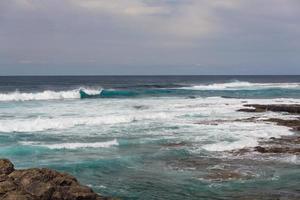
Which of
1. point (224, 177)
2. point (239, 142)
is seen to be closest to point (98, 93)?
point (239, 142)

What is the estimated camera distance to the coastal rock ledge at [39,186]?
11203mm

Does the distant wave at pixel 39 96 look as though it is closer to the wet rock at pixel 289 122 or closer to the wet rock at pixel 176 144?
the wet rock at pixel 289 122

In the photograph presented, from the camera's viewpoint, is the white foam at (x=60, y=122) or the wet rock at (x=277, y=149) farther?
the white foam at (x=60, y=122)

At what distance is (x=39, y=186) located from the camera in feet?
38.1

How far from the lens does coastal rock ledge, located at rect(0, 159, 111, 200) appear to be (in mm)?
11203

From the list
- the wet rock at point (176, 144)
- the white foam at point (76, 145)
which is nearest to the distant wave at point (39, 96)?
the white foam at point (76, 145)

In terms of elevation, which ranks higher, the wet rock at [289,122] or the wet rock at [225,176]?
the wet rock at [289,122]

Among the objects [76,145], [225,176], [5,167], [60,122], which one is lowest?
[225,176]

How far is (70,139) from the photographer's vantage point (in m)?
25.7

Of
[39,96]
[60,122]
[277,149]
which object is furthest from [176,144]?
[39,96]

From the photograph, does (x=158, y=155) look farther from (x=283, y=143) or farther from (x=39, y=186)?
(x=39, y=186)

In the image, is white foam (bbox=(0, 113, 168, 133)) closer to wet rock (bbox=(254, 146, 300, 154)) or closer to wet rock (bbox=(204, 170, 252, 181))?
wet rock (bbox=(254, 146, 300, 154))

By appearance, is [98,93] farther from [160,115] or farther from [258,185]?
[258,185]

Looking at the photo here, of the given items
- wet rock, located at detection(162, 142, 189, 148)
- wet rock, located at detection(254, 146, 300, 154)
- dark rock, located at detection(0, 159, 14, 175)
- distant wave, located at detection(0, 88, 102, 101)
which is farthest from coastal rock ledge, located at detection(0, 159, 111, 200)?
distant wave, located at detection(0, 88, 102, 101)
